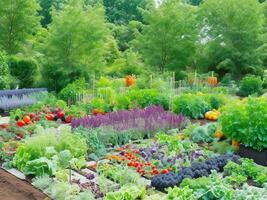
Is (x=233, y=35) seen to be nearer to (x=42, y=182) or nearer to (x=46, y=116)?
(x=46, y=116)

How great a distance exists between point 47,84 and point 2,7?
3.96 meters

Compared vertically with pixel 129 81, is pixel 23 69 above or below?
above

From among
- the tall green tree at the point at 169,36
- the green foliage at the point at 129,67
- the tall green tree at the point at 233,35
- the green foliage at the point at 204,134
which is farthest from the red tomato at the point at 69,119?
the tall green tree at the point at 233,35

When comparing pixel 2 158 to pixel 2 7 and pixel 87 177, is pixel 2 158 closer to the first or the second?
pixel 87 177

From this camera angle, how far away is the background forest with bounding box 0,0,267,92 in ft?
53.1

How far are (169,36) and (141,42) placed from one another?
4.44 feet

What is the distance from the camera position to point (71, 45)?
53.0 feet

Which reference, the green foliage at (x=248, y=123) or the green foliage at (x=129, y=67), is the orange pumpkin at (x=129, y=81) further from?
the green foliage at (x=248, y=123)

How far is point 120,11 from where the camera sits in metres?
33.4

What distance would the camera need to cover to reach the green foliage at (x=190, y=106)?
42.1 ft

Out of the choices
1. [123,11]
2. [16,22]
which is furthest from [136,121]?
[123,11]

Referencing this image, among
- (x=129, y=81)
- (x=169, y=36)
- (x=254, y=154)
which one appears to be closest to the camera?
(x=254, y=154)

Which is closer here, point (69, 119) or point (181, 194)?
point (181, 194)

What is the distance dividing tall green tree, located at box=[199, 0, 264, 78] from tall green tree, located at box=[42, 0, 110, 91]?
5936 millimetres
